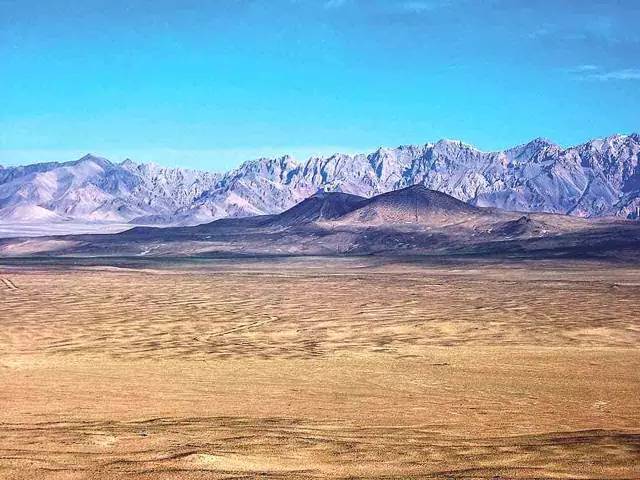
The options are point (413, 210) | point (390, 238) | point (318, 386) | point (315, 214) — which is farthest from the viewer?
point (315, 214)

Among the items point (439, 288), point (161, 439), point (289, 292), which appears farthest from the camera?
point (439, 288)

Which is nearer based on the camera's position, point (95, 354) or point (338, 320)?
point (95, 354)

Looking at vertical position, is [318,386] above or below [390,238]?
below

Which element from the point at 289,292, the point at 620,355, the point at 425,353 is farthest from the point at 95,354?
the point at 289,292

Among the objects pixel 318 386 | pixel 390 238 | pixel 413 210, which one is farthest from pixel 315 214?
pixel 318 386

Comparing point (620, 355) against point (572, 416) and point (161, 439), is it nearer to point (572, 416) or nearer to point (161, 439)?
point (572, 416)

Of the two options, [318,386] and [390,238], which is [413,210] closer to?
[390,238]

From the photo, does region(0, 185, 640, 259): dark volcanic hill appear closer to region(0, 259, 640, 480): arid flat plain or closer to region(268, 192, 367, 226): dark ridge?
region(268, 192, 367, 226): dark ridge
